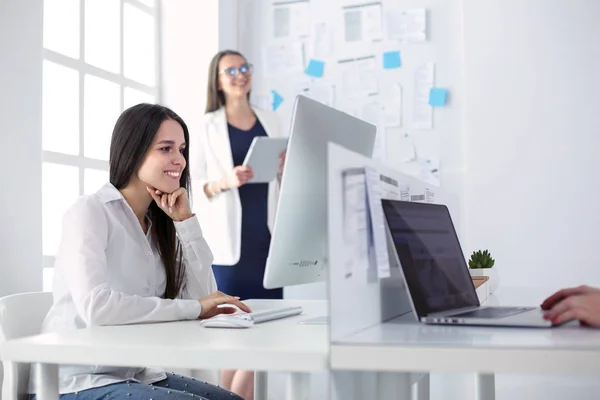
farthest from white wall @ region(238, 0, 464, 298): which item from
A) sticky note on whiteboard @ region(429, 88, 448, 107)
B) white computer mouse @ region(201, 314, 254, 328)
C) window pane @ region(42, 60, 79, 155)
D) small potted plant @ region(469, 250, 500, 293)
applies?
white computer mouse @ region(201, 314, 254, 328)

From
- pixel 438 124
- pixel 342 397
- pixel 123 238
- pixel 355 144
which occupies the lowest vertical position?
pixel 342 397

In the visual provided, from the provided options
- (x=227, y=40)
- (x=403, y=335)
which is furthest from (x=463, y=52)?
(x=403, y=335)

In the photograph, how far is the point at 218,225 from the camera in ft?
11.5

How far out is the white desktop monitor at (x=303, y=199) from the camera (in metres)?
1.41

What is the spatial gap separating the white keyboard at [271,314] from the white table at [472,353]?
1.43ft

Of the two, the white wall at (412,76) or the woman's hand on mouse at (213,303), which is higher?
the white wall at (412,76)

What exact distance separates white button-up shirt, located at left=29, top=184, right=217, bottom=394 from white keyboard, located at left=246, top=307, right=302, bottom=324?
0.16 meters

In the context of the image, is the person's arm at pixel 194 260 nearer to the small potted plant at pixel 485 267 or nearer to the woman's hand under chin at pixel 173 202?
the woman's hand under chin at pixel 173 202

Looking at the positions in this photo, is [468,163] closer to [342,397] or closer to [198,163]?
[198,163]

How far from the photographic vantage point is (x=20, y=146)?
2506 millimetres

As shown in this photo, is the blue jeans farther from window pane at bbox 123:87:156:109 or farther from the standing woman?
window pane at bbox 123:87:156:109

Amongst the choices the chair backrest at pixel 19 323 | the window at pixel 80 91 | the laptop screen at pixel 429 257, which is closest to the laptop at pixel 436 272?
the laptop screen at pixel 429 257

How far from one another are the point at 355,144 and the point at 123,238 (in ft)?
1.93

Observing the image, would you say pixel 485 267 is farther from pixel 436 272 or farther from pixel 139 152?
pixel 139 152
